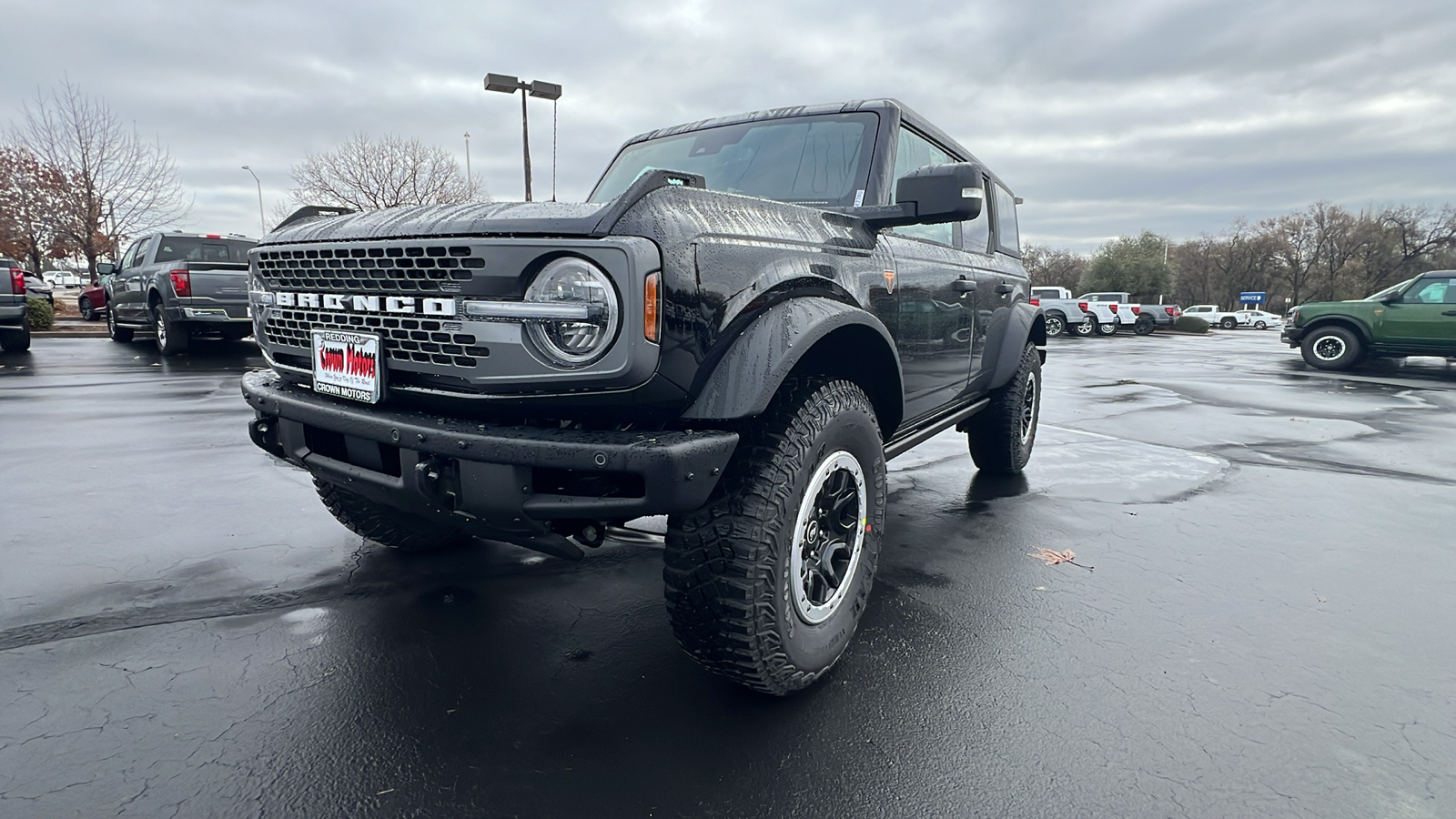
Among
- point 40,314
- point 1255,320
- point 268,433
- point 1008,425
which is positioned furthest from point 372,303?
point 1255,320

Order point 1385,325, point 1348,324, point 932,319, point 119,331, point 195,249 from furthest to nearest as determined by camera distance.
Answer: point 119,331
point 1348,324
point 1385,325
point 195,249
point 932,319

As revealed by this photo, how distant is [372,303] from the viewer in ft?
6.98

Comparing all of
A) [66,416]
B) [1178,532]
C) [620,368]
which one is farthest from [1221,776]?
[66,416]

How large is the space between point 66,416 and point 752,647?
718 centimetres

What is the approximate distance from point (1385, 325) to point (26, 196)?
3429cm

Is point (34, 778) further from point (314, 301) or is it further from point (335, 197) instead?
point (335, 197)

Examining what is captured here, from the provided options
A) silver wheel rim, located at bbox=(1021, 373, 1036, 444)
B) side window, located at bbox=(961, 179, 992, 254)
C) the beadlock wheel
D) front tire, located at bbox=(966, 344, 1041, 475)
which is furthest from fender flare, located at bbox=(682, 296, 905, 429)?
the beadlock wheel

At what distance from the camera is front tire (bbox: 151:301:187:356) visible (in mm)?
11250

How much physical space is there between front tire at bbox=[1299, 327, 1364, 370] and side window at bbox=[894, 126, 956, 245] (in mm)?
14441

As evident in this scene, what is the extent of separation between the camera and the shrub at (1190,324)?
37.6m

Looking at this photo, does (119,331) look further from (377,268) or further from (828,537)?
(828,537)

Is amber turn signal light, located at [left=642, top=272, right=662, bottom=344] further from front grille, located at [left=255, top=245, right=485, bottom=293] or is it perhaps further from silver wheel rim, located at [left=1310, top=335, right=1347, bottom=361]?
silver wheel rim, located at [left=1310, top=335, right=1347, bottom=361]

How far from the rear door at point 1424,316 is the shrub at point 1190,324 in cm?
2608

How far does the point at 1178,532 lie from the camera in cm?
403
